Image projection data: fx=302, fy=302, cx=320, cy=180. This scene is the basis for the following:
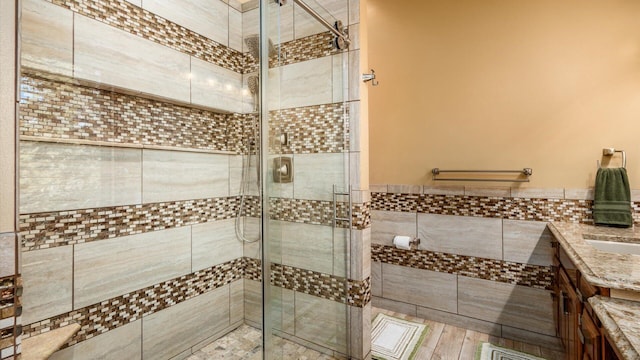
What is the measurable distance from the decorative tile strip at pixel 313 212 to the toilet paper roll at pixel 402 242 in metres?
0.64

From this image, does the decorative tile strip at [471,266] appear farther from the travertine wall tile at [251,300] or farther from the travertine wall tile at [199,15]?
the travertine wall tile at [199,15]

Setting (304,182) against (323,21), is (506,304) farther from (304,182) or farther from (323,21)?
(323,21)

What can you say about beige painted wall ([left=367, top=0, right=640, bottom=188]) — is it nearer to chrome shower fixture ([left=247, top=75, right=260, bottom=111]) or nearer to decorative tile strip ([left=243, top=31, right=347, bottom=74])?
decorative tile strip ([left=243, top=31, right=347, bottom=74])

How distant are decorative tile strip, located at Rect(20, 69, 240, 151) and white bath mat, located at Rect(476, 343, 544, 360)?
7.53ft

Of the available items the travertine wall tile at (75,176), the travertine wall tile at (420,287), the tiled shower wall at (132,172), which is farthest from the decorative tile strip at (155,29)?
the travertine wall tile at (420,287)

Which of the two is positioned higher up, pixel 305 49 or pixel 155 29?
pixel 155 29

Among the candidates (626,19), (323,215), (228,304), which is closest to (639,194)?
(626,19)

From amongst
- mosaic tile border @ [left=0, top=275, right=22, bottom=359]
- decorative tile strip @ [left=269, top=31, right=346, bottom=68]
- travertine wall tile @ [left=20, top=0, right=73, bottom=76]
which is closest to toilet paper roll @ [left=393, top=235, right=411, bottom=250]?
decorative tile strip @ [left=269, top=31, right=346, bottom=68]

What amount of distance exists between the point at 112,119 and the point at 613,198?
303 cm

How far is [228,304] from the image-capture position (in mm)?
2389

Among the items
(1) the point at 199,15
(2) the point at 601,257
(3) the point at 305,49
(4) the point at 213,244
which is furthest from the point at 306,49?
(2) the point at 601,257

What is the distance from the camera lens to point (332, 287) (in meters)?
1.94

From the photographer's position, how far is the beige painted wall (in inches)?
76.2

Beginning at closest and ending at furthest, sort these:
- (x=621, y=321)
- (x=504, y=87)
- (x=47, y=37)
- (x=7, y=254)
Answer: (x=7, y=254) → (x=621, y=321) → (x=47, y=37) → (x=504, y=87)
